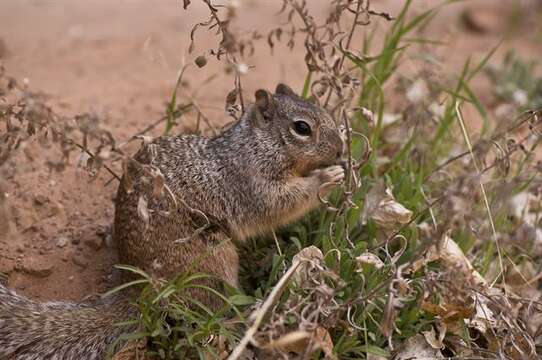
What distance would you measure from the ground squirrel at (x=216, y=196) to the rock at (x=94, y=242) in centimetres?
43

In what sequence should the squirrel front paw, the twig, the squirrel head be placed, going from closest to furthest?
the twig → the squirrel front paw → the squirrel head

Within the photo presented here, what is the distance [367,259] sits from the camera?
3.56 metres

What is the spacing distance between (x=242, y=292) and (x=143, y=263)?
0.54m

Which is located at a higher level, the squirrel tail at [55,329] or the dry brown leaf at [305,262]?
the squirrel tail at [55,329]

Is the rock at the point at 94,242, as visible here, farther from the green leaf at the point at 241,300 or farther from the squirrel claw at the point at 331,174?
the squirrel claw at the point at 331,174

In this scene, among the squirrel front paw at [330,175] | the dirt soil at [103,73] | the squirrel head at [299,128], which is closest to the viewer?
the squirrel front paw at [330,175]

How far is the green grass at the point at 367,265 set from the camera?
339 centimetres

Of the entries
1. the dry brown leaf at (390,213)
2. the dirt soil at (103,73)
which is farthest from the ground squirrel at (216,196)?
the dirt soil at (103,73)

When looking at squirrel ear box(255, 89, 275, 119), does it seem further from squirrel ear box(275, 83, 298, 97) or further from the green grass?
the green grass

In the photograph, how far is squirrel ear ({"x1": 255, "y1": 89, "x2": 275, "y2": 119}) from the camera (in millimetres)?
4156

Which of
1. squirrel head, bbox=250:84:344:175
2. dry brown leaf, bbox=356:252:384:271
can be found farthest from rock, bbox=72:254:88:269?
dry brown leaf, bbox=356:252:384:271

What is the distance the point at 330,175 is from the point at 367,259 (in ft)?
2.03

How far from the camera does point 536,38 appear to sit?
25.9 feet

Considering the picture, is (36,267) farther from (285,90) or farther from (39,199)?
(285,90)
